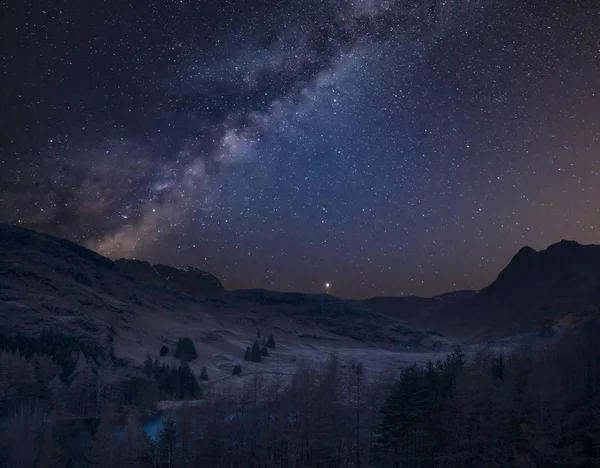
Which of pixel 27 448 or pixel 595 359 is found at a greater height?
pixel 595 359

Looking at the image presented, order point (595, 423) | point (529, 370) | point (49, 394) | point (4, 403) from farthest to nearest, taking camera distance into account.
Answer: point (49, 394), point (4, 403), point (529, 370), point (595, 423)

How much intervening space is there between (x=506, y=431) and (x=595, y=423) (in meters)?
7.47

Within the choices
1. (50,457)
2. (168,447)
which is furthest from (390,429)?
(50,457)

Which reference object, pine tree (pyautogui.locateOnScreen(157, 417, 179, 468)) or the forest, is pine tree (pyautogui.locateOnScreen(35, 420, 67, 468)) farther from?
pine tree (pyautogui.locateOnScreen(157, 417, 179, 468))

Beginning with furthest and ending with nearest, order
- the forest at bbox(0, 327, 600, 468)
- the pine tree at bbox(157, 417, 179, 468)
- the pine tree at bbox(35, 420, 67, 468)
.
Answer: the pine tree at bbox(157, 417, 179, 468) → the pine tree at bbox(35, 420, 67, 468) → the forest at bbox(0, 327, 600, 468)

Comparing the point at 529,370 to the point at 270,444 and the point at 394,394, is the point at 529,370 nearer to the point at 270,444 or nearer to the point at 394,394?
the point at 394,394

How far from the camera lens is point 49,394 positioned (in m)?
100

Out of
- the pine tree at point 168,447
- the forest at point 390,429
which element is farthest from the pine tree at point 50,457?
the pine tree at point 168,447

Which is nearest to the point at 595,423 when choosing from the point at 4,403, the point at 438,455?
the point at 438,455

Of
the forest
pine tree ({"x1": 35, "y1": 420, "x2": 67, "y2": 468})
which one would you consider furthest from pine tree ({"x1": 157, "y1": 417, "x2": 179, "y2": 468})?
pine tree ({"x1": 35, "y1": 420, "x2": 67, "y2": 468})

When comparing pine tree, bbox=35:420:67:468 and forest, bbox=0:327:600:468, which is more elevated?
forest, bbox=0:327:600:468

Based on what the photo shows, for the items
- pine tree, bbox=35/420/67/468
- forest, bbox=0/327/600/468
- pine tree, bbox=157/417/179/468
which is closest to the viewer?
forest, bbox=0/327/600/468

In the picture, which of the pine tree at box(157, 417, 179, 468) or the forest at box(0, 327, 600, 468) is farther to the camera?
the pine tree at box(157, 417, 179, 468)

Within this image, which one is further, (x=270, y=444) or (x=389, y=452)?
(x=270, y=444)
